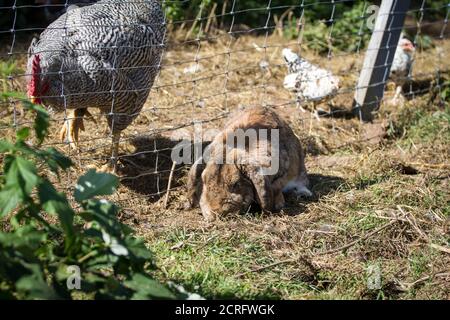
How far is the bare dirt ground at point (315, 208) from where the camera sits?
12.7 feet

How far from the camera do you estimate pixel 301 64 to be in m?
6.31

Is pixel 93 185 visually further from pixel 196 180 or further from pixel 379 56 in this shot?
pixel 379 56

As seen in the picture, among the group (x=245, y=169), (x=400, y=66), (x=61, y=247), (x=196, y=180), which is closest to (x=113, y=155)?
(x=196, y=180)

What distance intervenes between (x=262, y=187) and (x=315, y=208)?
52cm

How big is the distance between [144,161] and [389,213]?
79.1 inches

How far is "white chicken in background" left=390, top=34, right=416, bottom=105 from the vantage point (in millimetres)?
6633

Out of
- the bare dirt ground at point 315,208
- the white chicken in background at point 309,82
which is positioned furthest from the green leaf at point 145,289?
the white chicken in background at point 309,82

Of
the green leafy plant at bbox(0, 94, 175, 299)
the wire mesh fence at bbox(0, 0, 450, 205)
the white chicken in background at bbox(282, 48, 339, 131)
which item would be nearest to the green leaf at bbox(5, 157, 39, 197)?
the green leafy plant at bbox(0, 94, 175, 299)

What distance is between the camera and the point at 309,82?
6.17m

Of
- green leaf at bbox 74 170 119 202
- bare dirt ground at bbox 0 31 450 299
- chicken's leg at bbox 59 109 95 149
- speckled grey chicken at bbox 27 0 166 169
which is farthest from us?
chicken's leg at bbox 59 109 95 149

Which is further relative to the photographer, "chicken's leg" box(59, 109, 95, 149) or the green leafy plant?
"chicken's leg" box(59, 109, 95, 149)

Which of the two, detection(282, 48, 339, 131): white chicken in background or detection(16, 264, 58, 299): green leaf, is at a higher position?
detection(16, 264, 58, 299): green leaf

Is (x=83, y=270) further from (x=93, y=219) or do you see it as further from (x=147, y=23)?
(x=147, y=23)

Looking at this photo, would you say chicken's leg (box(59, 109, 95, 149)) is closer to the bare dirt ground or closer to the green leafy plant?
the bare dirt ground
